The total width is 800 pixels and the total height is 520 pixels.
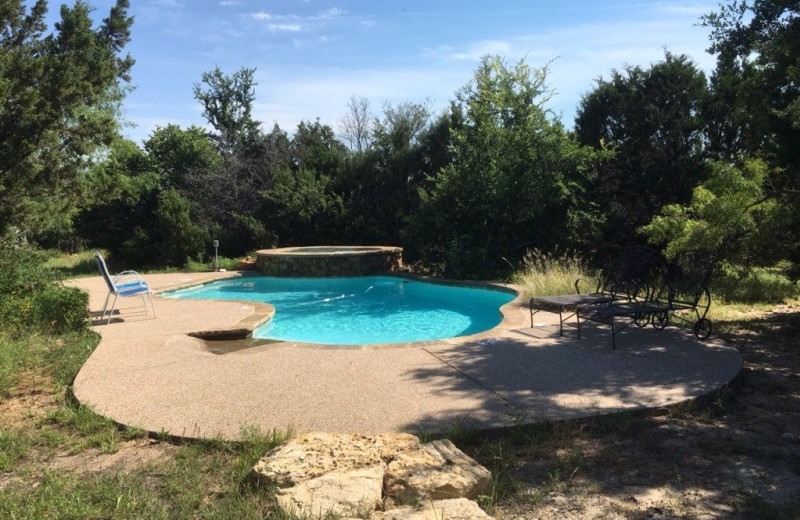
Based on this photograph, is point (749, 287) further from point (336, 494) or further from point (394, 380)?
point (336, 494)

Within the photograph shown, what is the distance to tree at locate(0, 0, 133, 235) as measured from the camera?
7087 mm

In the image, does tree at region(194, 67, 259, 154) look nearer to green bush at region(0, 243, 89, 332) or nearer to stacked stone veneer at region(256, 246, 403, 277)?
stacked stone veneer at region(256, 246, 403, 277)

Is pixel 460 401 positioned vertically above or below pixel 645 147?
below

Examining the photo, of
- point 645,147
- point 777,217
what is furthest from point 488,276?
point 777,217

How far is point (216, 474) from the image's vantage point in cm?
292

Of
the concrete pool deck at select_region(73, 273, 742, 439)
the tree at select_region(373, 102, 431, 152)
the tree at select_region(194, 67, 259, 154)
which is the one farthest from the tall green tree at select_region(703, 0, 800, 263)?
the tree at select_region(194, 67, 259, 154)

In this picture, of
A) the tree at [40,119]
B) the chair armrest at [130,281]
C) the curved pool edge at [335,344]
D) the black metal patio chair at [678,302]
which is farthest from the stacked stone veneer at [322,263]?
the black metal patio chair at [678,302]

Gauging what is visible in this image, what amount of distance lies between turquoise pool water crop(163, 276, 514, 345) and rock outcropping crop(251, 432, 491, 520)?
514 centimetres

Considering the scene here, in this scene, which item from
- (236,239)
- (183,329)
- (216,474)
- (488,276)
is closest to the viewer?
(216,474)

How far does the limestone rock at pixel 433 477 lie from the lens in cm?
249

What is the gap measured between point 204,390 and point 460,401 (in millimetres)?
2134

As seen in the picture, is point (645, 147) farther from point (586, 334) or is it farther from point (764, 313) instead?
point (586, 334)

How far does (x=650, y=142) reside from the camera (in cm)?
1320

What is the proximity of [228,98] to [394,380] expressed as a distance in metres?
31.8
